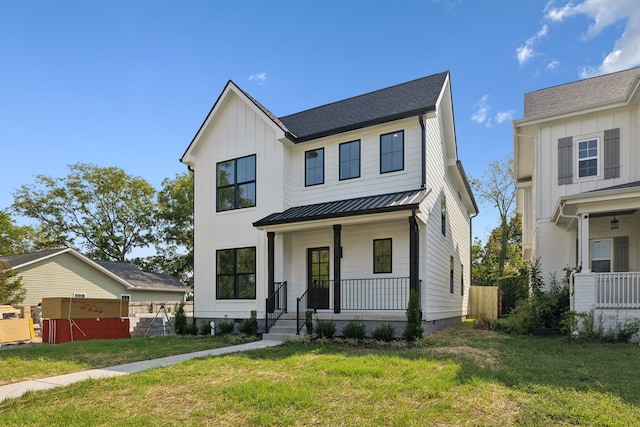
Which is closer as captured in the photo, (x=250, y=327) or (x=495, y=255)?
(x=250, y=327)

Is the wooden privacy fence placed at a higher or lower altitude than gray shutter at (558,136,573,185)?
lower

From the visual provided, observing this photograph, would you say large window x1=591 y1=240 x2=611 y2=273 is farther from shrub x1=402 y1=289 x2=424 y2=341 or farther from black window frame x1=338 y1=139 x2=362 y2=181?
black window frame x1=338 y1=139 x2=362 y2=181

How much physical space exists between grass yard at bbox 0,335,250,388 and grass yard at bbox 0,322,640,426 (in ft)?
5.65

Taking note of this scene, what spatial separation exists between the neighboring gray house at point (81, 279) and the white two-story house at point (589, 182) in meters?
23.5

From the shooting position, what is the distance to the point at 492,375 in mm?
6031

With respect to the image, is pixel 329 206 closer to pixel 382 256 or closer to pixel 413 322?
pixel 382 256

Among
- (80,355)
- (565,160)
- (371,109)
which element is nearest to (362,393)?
(80,355)

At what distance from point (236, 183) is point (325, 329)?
6.15 meters

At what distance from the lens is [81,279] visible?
86.6 ft

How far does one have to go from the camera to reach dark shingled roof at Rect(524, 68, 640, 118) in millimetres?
13805

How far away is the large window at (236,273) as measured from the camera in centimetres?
1374

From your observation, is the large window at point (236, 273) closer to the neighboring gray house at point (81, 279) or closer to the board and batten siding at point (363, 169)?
the board and batten siding at point (363, 169)

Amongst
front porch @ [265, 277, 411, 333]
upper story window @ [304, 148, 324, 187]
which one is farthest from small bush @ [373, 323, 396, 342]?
upper story window @ [304, 148, 324, 187]

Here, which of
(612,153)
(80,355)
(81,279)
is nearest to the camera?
(80,355)
